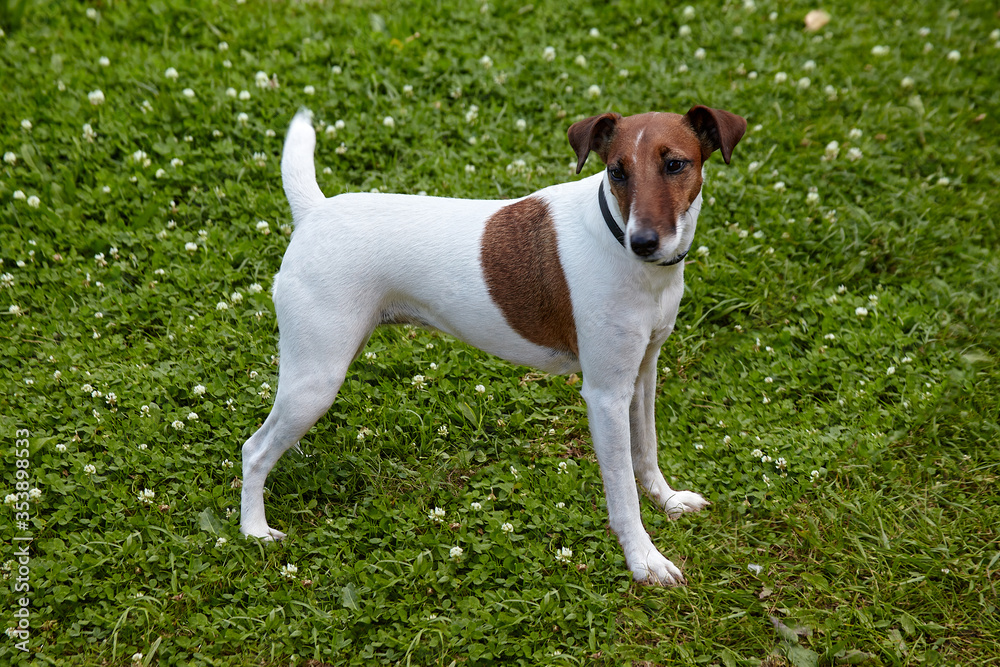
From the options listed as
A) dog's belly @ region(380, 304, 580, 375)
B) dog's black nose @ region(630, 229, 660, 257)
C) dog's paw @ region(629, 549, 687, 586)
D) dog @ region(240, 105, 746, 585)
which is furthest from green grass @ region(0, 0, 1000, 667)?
dog's black nose @ region(630, 229, 660, 257)

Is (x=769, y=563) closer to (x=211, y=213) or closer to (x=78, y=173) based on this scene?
(x=211, y=213)

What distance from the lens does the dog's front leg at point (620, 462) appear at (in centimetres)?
370

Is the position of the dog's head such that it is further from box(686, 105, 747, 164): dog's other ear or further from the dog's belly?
the dog's belly

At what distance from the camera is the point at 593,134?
3588 millimetres

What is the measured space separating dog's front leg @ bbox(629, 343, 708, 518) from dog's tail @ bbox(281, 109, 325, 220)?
1925mm

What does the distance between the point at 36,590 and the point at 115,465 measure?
2.51 feet

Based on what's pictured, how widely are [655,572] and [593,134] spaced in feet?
6.95

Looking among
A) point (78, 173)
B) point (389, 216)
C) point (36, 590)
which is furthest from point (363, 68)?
point (36, 590)

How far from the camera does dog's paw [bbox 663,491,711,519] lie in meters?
4.28

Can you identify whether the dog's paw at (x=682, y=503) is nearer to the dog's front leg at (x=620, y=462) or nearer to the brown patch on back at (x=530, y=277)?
the dog's front leg at (x=620, y=462)

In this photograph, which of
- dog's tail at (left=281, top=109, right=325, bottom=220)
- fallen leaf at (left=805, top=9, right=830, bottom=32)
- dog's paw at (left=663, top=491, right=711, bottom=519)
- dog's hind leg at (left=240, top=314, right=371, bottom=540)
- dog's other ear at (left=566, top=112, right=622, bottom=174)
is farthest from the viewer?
fallen leaf at (left=805, top=9, right=830, bottom=32)

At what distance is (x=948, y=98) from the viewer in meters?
6.92

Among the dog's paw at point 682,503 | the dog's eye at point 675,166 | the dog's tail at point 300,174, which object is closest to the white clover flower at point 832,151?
the dog's paw at point 682,503

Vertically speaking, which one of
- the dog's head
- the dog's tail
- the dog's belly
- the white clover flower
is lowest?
the dog's belly
